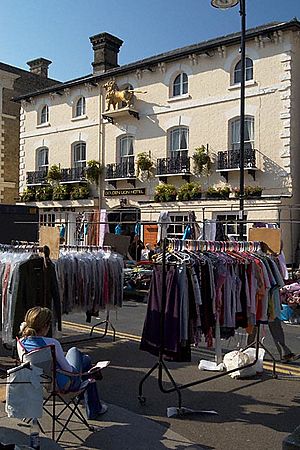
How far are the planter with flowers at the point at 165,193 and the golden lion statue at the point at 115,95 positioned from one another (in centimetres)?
427

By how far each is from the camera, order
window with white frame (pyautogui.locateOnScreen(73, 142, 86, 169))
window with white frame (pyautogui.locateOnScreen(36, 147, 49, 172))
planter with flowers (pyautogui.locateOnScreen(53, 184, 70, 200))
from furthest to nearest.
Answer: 1. window with white frame (pyautogui.locateOnScreen(36, 147, 49, 172))
2. window with white frame (pyautogui.locateOnScreen(73, 142, 86, 169))
3. planter with flowers (pyautogui.locateOnScreen(53, 184, 70, 200))

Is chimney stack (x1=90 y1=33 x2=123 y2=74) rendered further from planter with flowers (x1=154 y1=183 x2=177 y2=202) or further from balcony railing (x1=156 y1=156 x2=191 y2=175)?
planter with flowers (x1=154 y1=183 x2=177 y2=202)

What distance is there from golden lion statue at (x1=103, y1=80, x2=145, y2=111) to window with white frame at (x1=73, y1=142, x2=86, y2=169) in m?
2.50

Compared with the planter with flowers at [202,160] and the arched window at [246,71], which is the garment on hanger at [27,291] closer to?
the planter with flowers at [202,160]

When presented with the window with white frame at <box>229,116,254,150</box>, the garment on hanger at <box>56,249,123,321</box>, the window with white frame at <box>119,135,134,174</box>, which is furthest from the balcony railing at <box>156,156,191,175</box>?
the garment on hanger at <box>56,249,123,321</box>

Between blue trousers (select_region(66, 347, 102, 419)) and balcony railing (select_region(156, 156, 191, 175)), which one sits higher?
balcony railing (select_region(156, 156, 191, 175))

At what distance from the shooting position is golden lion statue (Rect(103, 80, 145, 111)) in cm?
2303

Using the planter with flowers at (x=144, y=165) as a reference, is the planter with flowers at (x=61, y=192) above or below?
below

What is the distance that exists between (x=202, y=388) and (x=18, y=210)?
959 cm

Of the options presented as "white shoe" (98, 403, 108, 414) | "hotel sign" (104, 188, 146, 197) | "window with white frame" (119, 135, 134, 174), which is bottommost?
"white shoe" (98, 403, 108, 414)

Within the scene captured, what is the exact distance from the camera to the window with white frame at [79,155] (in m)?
25.0

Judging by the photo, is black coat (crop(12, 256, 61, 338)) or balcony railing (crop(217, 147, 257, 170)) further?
balcony railing (crop(217, 147, 257, 170))

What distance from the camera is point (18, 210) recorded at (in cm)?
1464

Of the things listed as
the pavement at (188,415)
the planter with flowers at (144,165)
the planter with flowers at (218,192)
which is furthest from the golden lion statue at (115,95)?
the pavement at (188,415)
